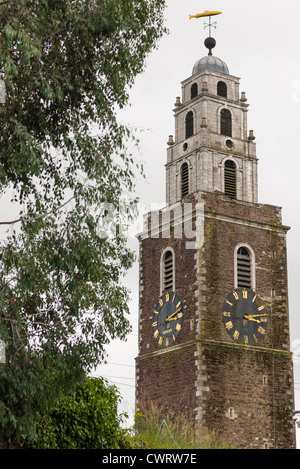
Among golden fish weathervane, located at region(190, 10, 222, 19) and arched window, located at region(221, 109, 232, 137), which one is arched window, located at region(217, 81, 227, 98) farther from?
golden fish weathervane, located at region(190, 10, 222, 19)

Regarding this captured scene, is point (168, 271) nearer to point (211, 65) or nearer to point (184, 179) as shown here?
point (184, 179)

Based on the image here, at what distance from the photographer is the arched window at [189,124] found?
50328 millimetres

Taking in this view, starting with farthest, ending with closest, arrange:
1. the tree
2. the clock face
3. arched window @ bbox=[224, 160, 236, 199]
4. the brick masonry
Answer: arched window @ bbox=[224, 160, 236, 199] → the clock face → the brick masonry → the tree

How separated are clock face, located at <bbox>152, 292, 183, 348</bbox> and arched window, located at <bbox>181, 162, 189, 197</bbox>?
18.4 feet

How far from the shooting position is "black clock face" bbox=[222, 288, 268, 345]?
4420 centimetres

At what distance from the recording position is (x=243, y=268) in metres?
45.8

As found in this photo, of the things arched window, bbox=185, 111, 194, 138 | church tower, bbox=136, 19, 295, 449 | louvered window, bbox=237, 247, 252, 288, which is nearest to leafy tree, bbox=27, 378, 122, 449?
church tower, bbox=136, 19, 295, 449

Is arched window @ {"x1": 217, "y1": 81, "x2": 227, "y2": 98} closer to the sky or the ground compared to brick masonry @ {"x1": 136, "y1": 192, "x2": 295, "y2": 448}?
closer to the sky

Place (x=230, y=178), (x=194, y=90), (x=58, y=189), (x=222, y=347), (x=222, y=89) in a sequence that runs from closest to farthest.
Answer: (x=58, y=189) < (x=222, y=347) < (x=230, y=178) < (x=222, y=89) < (x=194, y=90)

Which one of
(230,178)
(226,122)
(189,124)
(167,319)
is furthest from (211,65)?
(167,319)

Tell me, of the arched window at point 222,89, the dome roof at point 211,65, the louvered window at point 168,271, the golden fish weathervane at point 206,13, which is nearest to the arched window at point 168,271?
the louvered window at point 168,271

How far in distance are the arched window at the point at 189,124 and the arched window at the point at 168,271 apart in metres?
6.88

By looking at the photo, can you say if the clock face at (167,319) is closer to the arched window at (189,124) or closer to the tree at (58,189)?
the arched window at (189,124)
